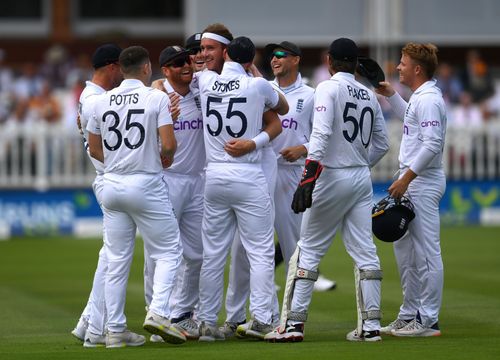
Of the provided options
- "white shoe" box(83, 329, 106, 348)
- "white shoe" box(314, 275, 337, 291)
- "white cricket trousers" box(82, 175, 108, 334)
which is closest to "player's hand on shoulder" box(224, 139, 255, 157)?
"white cricket trousers" box(82, 175, 108, 334)

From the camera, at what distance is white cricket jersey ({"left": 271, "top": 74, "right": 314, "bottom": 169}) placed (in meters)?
11.8

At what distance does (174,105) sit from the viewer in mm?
10617

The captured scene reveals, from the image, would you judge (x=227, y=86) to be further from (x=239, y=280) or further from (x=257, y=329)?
(x=257, y=329)

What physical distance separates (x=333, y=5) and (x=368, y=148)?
16.4 metres

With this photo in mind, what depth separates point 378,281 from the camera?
404 inches

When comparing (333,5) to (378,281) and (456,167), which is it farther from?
(378,281)

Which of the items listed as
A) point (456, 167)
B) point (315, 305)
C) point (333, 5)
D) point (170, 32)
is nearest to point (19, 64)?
point (170, 32)

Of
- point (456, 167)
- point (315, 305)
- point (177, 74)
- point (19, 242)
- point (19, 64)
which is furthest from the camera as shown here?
point (19, 64)

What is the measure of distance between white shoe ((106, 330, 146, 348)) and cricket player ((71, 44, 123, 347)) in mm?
216

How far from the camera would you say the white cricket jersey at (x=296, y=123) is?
463 inches

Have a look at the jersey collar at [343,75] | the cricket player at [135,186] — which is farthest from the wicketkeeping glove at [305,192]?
the cricket player at [135,186]

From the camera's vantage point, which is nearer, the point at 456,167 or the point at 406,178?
the point at 406,178

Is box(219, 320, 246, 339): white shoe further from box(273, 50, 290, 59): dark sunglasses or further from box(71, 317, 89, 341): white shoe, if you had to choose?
box(273, 50, 290, 59): dark sunglasses

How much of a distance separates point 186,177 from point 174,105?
27.6 inches
